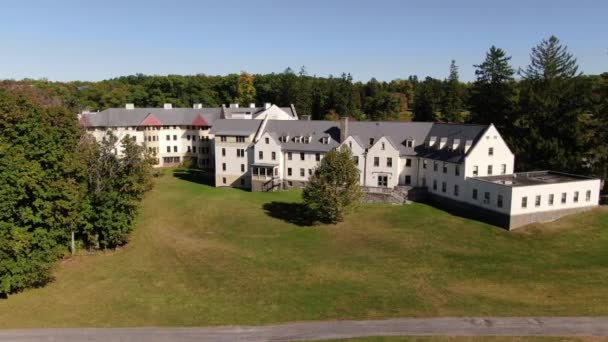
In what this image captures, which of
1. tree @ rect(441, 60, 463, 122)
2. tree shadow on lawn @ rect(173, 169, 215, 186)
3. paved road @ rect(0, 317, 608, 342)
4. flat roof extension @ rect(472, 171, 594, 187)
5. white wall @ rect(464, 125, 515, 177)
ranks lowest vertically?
paved road @ rect(0, 317, 608, 342)

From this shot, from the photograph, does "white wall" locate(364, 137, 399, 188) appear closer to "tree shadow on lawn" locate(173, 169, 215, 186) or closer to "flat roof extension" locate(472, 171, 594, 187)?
"flat roof extension" locate(472, 171, 594, 187)

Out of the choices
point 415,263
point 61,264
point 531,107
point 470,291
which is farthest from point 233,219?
point 531,107

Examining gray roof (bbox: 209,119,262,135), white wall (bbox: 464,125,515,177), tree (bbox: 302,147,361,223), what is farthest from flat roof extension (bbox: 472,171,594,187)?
gray roof (bbox: 209,119,262,135)

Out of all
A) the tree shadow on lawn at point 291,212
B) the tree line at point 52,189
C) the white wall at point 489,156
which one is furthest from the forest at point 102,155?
the tree shadow on lawn at point 291,212

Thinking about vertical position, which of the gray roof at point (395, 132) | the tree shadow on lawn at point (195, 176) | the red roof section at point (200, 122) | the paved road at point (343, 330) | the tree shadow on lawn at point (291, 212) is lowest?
the paved road at point (343, 330)

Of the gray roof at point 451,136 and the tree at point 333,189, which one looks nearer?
the tree at point 333,189

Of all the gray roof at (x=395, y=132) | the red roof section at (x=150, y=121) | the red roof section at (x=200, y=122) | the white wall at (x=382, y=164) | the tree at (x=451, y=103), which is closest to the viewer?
the white wall at (x=382, y=164)

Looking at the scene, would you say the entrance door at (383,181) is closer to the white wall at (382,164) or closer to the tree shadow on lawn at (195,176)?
the white wall at (382,164)
